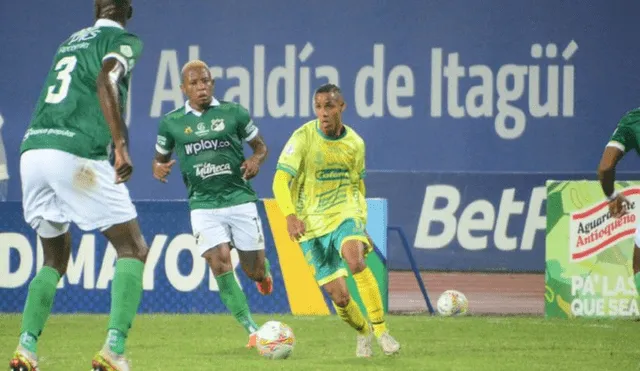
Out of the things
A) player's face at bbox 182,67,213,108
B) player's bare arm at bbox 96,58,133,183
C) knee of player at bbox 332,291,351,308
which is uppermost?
player's bare arm at bbox 96,58,133,183

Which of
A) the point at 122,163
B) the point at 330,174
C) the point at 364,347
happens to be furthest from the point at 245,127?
the point at 122,163

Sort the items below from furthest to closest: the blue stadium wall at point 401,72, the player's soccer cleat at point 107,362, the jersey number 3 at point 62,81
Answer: the blue stadium wall at point 401,72, the jersey number 3 at point 62,81, the player's soccer cleat at point 107,362

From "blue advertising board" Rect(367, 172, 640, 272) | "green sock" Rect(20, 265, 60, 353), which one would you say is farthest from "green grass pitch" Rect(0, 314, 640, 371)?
"blue advertising board" Rect(367, 172, 640, 272)

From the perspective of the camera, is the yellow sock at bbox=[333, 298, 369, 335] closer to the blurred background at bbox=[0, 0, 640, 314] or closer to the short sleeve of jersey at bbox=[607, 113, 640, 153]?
the short sleeve of jersey at bbox=[607, 113, 640, 153]

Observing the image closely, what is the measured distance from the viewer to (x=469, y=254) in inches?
726

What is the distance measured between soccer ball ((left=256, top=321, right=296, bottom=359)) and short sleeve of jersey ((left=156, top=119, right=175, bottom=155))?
1.89 metres

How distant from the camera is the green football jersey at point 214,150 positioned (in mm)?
11203

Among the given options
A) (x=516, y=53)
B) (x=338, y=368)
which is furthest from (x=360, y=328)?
(x=516, y=53)

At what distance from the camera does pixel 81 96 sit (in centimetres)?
804

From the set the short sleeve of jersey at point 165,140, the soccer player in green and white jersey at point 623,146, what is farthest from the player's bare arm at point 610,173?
the short sleeve of jersey at point 165,140

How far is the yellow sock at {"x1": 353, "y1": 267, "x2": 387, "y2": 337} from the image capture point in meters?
10.2

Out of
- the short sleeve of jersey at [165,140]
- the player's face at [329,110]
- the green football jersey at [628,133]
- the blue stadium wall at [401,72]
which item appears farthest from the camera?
the blue stadium wall at [401,72]

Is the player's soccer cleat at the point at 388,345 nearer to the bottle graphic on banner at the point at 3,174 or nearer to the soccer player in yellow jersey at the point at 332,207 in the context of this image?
the soccer player in yellow jersey at the point at 332,207

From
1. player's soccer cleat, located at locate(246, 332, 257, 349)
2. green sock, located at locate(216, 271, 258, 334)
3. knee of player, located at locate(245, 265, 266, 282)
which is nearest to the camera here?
player's soccer cleat, located at locate(246, 332, 257, 349)
